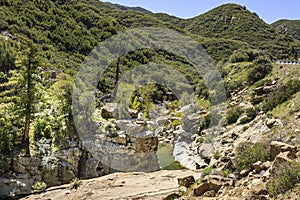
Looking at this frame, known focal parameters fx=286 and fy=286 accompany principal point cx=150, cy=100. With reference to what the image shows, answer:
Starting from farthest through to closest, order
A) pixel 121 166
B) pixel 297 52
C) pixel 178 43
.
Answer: pixel 297 52, pixel 178 43, pixel 121 166

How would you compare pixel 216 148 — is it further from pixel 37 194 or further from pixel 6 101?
pixel 6 101

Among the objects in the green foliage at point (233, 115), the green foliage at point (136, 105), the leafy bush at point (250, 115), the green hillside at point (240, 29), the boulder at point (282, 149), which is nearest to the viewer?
the boulder at point (282, 149)

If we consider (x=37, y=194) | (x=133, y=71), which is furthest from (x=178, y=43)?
(x=37, y=194)

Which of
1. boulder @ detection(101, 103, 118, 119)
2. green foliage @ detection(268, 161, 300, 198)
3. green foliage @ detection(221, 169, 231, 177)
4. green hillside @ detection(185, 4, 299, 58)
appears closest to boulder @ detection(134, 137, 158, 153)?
boulder @ detection(101, 103, 118, 119)

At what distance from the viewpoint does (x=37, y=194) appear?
1123cm

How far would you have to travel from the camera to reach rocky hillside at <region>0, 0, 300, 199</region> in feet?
28.7

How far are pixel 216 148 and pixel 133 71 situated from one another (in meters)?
16.2

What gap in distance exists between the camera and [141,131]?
16.2 metres

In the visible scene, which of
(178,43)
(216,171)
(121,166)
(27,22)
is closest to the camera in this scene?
(216,171)

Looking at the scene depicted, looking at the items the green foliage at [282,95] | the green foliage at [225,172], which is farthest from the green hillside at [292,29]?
the green foliage at [225,172]

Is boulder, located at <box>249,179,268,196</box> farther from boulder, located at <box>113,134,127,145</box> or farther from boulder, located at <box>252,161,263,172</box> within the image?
boulder, located at <box>113,134,127,145</box>

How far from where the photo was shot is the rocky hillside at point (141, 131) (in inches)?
344

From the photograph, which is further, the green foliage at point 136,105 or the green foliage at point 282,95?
the green foliage at point 136,105

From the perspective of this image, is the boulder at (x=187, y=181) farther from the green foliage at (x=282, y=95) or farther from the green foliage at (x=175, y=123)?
the green foliage at (x=175, y=123)
